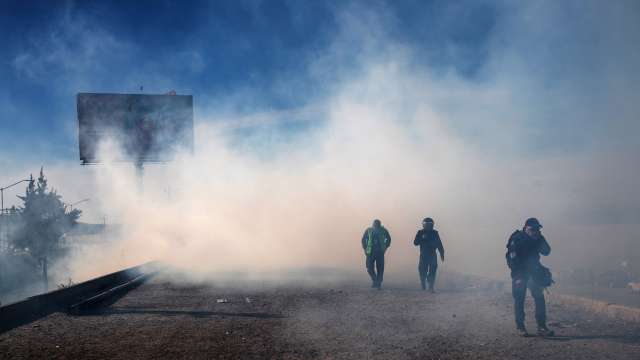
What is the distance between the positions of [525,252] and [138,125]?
31820mm

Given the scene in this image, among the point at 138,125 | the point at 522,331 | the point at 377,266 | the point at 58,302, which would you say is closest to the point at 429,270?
the point at 377,266

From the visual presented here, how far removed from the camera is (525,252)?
7820mm

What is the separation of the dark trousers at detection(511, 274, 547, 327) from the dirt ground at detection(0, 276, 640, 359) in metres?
0.33

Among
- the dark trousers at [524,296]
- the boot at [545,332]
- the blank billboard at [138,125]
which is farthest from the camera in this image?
the blank billboard at [138,125]

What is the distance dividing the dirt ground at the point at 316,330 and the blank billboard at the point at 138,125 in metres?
24.5

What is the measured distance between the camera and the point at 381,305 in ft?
34.5

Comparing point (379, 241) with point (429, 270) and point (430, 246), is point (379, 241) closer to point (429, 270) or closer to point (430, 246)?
point (430, 246)

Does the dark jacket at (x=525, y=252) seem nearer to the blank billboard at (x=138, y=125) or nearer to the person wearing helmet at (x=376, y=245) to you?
the person wearing helmet at (x=376, y=245)

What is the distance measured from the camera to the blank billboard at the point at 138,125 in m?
33.2

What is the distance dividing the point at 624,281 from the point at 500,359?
14.6m

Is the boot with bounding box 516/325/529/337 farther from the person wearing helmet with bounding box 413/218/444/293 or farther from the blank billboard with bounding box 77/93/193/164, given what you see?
the blank billboard with bounding box 77/93/193/164

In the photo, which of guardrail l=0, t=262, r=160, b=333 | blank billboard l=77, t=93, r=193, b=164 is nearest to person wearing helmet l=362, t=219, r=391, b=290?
guardrail l=0, t=262, r=160, b=333

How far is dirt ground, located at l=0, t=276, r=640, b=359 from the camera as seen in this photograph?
658 centimetres

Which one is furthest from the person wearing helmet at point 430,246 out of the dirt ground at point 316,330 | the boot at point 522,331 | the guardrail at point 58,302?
the guardrail at point 58,302
